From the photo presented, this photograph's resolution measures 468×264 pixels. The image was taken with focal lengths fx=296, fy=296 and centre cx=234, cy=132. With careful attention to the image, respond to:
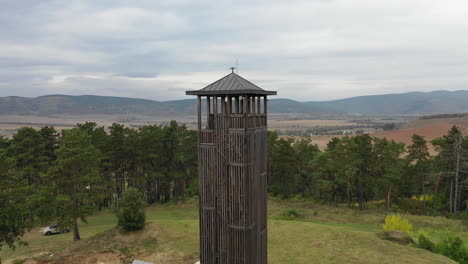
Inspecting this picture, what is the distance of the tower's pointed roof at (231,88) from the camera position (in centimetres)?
1338

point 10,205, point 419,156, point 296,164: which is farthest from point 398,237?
point 10,205

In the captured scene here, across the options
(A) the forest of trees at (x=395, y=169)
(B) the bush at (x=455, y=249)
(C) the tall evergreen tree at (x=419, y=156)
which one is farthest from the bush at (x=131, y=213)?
(C) the tall evergreen tree at (x=419, y=156)

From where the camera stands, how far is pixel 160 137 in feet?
125

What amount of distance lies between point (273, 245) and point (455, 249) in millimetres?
11731

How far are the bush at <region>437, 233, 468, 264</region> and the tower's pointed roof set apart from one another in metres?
15.7

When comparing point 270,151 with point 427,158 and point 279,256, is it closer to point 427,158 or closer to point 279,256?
point 427,158

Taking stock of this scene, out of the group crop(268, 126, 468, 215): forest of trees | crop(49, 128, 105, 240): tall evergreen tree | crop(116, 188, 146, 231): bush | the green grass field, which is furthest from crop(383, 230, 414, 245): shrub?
crop(49, 128, 105, 240): tall evergreen tree

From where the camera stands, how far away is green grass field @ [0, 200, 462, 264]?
19.3m

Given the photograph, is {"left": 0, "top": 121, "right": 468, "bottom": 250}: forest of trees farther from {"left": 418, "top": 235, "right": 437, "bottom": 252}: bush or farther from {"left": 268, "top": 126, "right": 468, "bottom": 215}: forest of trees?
{"left": 418, "top": 235, "right": 437, "bottom": 252}: bush

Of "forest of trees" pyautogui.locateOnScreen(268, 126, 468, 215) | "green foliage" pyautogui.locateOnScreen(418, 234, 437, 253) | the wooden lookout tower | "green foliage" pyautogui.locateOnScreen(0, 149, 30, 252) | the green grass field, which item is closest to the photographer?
the wooden lookout tower

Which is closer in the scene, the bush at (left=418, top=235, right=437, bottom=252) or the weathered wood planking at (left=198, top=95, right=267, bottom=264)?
the weathered wood planking at (left=198, top=95, right=267, bottom=264)

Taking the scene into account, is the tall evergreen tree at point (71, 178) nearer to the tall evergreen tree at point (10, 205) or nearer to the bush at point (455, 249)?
the tall evergreen tree at point (10, 205)

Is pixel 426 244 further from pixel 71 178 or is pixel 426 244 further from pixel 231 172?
pixel 71 178

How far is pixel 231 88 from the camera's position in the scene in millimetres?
13781
